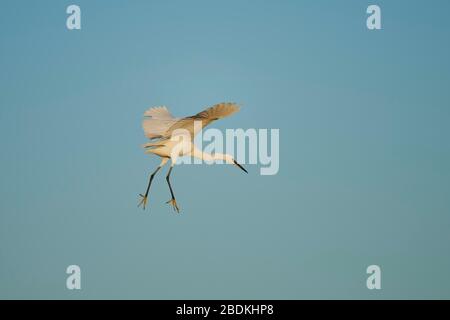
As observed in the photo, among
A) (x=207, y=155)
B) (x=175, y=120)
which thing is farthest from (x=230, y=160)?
(x=175, y=120)

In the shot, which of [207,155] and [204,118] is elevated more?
[204,118]

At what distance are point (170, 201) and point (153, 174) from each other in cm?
94

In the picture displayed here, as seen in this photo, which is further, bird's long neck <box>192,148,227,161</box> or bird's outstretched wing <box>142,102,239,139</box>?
bird's long neck <box>192,148,227,161</box>

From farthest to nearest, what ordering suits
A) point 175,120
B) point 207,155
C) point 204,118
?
point 207,155 < point 175,120 < point 204,118

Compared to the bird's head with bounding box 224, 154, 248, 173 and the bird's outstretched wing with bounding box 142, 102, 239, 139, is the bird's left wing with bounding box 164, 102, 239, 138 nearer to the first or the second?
the bird's outstretched wing with bounding box 142, 102, 239, 139

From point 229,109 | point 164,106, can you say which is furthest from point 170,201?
point 229,109

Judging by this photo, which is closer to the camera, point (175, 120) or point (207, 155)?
point (175, 120)

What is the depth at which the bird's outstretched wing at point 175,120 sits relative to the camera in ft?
71.9

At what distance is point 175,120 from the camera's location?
24656 mm

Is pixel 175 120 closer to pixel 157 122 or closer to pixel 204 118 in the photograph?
pixel 157 122

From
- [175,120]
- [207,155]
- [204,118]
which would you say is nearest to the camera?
[204,118]

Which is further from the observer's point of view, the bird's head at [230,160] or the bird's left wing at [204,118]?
the bird's head at [230,160]

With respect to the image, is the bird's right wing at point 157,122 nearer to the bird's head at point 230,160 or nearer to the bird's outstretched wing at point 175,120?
the bird's outstretched wing at point 175,120

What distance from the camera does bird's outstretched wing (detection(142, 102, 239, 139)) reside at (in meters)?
21.9
